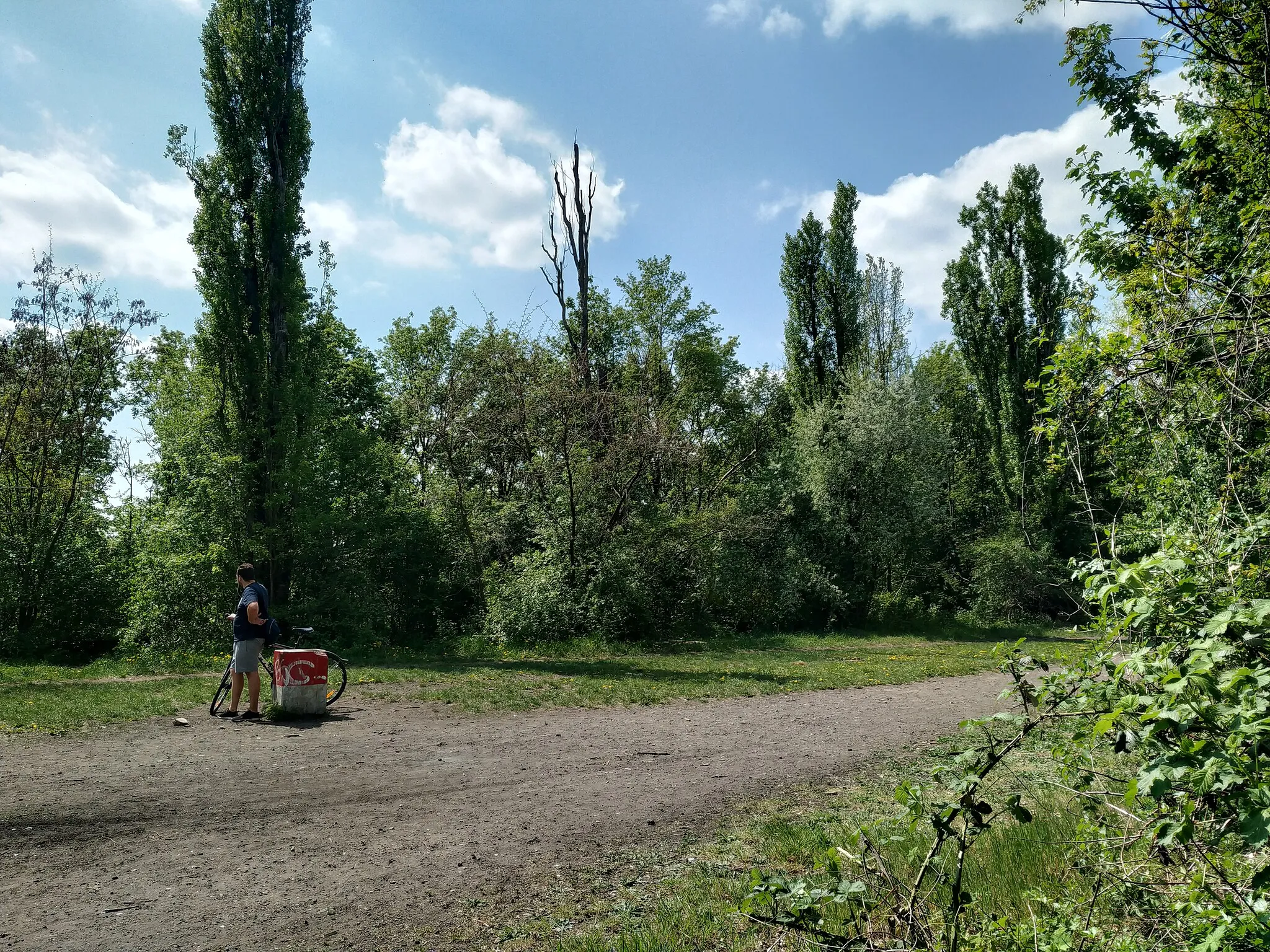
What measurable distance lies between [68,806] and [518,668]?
376 inches

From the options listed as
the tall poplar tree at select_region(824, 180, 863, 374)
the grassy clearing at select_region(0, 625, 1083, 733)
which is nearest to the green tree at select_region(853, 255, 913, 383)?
the tall poplar tree at select_region(824, 180, 863, 374)

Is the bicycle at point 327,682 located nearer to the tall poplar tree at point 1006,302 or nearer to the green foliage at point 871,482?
the green foliage at point 871,482

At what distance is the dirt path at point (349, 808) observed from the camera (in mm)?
4191

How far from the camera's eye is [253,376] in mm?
19250

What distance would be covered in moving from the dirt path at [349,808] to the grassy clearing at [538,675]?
1075 mm

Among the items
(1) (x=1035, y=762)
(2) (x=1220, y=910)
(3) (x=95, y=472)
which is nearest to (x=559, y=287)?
(3) (x=95, y=472)

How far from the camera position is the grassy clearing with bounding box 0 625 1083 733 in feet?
35.8

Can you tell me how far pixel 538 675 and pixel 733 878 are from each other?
1007 centimetres

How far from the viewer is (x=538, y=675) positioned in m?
14.3

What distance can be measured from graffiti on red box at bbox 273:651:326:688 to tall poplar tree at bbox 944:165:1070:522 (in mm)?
28986

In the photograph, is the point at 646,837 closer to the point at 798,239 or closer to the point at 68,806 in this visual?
the point at 68,806

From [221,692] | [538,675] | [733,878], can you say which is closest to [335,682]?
[221,692]

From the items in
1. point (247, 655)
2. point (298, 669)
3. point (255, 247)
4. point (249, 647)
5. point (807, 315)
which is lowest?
point (298, 669)

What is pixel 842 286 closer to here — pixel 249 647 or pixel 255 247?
pixel 255 247
